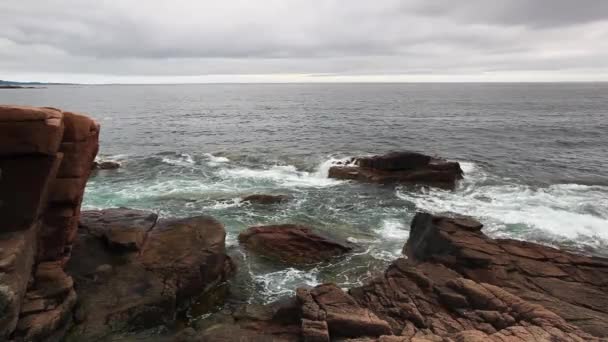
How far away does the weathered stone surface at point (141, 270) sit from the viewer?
14648 millimetres

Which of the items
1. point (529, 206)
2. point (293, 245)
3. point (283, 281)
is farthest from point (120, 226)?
point (529, 206)

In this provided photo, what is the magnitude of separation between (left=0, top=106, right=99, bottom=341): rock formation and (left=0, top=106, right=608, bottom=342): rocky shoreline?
0.03 m

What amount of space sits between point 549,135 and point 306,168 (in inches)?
1796

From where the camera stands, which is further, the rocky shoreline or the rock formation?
the rocky shoreline

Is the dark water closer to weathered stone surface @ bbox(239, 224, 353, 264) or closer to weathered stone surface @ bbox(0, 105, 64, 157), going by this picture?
weathered stone surface @ bbox(239, 224, 353, 264)

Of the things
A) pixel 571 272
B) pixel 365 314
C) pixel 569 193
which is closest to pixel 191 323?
pixel 365 314

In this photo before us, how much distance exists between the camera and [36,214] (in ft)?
47.5

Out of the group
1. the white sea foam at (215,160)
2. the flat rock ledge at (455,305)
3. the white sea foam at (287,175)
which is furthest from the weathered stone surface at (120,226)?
the white sea foam at (215,160)

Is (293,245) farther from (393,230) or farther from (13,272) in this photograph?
(13,272)

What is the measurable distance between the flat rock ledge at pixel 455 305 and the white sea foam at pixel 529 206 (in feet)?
25.4

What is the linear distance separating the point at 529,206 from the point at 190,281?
26004 mm

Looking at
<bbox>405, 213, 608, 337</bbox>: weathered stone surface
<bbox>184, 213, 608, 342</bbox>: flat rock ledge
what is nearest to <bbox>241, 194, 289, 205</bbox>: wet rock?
<bbox>405, 213, 608, 337</bbox>: weathered stone surface

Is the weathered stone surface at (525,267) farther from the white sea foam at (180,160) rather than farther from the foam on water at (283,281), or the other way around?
the white sea foam at (180,160)

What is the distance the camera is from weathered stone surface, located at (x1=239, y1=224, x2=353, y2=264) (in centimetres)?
2191
